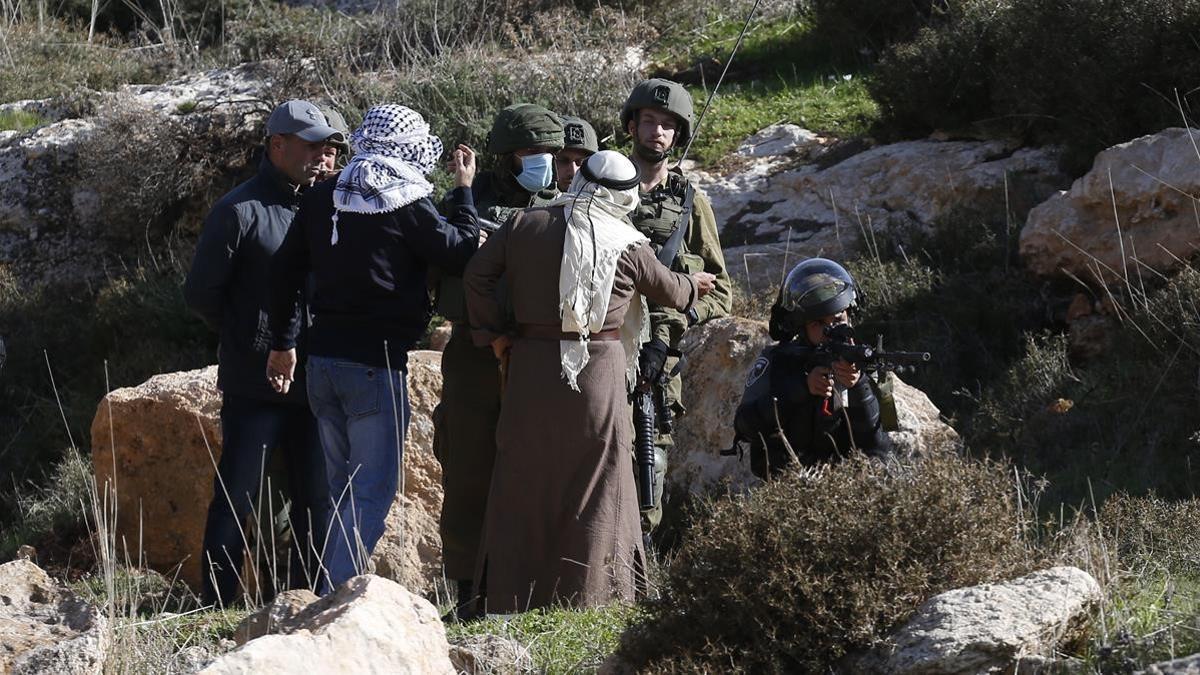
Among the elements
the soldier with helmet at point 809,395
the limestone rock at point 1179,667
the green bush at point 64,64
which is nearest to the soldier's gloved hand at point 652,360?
the soldier with helmet at point 809,395

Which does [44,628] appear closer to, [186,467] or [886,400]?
[886,400]

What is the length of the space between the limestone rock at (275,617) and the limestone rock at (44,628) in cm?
37

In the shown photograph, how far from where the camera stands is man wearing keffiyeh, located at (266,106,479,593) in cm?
537

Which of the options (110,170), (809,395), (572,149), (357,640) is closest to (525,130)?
(572,149)

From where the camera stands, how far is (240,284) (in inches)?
229

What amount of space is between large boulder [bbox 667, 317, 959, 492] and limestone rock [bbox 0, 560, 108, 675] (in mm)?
3364

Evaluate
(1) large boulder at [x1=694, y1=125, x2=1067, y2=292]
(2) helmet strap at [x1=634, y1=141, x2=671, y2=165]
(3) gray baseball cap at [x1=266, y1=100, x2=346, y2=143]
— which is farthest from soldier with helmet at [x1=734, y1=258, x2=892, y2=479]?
(1) large boulder at [x1=694, y1=125, x2=1067, y2=292]

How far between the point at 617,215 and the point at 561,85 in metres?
6.31

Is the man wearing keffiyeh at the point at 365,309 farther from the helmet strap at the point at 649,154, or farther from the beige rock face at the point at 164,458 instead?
the beige rock face at the point at 164,458

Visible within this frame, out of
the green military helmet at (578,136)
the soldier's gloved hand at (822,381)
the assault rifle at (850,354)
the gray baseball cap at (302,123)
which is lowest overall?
the soldier's gloved hand at (822,381)

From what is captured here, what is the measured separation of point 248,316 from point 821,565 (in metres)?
2.78

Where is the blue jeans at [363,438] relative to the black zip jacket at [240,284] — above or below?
below

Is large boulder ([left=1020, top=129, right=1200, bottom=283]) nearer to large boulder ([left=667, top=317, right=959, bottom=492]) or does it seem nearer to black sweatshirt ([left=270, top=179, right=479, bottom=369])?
large boulder ([left=667, top=317, right=959, bottom=492])

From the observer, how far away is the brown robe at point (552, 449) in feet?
17.3
